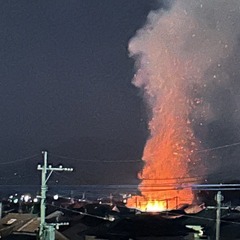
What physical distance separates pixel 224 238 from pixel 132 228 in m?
5.84

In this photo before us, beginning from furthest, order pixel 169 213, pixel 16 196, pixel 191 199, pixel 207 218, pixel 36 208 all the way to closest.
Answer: pixel 16 196 < pixel 191 199 < pixel 36 208 < pixel 169 213 < pixel 207 218

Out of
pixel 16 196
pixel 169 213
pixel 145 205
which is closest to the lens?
pixel 169 213

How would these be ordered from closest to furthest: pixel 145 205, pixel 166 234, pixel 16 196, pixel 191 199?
pixel 166 234 < pixel 145 205 < pixel 191 199 < pixel 16 196

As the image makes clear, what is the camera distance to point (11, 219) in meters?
43.3

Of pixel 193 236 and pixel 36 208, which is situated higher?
pixel 36 208

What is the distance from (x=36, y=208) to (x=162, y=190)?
1384 centimetres

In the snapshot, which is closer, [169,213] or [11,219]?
[11,219]

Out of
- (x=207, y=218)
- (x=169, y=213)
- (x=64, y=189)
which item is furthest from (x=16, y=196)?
(x=207, y=218)

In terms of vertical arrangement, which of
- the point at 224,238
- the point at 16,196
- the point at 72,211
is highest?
the point at 16,196

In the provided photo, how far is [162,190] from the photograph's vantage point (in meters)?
67.3

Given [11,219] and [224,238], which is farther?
[11,219]

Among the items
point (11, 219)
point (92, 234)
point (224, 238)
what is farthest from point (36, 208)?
point (224, 238)

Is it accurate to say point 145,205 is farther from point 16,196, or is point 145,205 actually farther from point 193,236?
point 16,196

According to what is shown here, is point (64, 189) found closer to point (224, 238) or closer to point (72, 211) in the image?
point (72, 211)
